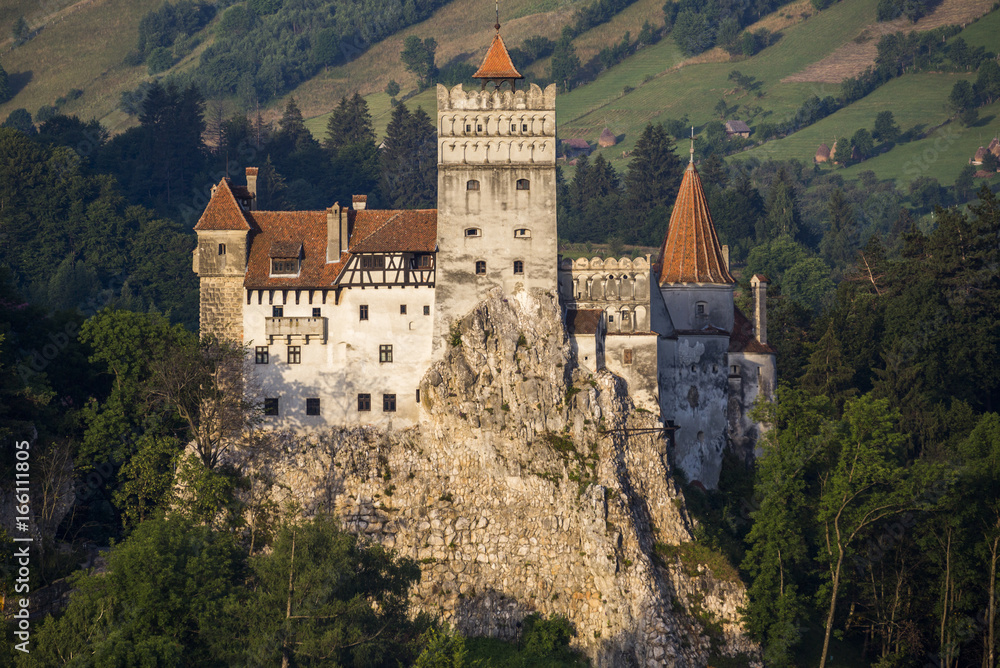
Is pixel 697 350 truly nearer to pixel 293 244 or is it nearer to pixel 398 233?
pixel 398 233

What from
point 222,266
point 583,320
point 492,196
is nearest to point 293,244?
point 222,266

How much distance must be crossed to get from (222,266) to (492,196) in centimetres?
1370

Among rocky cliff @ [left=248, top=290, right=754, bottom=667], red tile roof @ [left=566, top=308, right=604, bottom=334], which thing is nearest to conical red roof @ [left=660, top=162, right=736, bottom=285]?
red tile roof @ [left=566, top=308, right=604, bottom=334]

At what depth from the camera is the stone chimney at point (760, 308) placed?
76.4 meters

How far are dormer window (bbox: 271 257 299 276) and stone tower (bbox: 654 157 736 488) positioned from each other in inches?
727

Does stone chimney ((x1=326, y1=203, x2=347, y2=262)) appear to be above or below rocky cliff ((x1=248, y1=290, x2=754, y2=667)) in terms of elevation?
above

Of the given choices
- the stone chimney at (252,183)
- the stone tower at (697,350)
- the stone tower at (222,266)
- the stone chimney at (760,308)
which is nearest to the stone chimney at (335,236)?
the stone tower at (222,266)

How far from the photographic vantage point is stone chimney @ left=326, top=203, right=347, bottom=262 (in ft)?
235

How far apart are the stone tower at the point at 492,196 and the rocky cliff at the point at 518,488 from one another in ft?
4.24

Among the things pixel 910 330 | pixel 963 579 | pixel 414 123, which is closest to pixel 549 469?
pixel 963 579

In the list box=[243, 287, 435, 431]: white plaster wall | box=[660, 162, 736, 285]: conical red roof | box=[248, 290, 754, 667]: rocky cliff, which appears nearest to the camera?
box=[248, 290, 754, 667]: rocky cliff

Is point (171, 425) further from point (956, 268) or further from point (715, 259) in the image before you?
point (956, 268)

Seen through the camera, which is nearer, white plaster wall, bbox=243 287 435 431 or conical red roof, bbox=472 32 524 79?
white plaster wall, bbox=243 287 435 431

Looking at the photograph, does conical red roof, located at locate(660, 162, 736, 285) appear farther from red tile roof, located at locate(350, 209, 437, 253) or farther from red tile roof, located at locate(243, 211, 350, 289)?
red tile roof, located at locate(243, 211, 350, 289)
